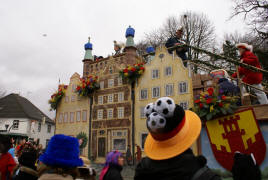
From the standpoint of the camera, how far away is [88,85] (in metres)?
18.7

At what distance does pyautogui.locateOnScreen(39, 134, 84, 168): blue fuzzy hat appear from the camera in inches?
99.6

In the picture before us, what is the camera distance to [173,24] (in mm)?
26344

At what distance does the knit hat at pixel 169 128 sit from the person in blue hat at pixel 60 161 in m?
1.04

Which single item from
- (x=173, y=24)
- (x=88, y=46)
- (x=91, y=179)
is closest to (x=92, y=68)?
(x=88, y=46)

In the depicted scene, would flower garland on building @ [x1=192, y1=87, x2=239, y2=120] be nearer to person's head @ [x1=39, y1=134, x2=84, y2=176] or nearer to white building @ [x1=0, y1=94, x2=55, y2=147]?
person's head @ [x1=39, y1=134, x2=84, y2=176]

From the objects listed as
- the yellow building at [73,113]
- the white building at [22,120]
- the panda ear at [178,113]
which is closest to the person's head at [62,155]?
the panda ear at [178,113]

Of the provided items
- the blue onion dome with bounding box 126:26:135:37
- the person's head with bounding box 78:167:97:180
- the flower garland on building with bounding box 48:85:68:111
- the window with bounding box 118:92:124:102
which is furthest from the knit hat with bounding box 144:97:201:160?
the flower garland on building with bounding box 48:85:68:111

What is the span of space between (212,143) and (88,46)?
18360 millimetres

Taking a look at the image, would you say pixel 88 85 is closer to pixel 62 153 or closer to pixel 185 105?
pixel 185 105

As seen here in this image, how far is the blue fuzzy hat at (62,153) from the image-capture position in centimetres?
253

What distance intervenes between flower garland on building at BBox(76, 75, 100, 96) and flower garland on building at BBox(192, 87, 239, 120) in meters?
11.7

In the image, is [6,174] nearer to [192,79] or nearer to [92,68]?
[192,79]

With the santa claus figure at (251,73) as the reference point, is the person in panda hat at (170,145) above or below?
below

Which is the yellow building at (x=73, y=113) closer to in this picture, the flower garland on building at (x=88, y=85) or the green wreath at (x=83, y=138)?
the green wreath at (x=83, y=138)
